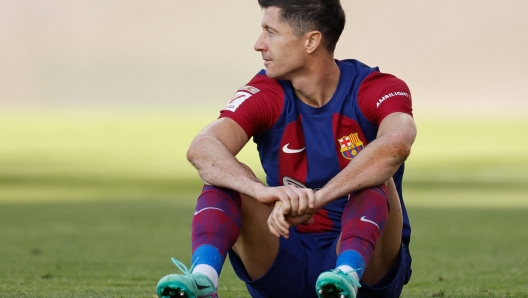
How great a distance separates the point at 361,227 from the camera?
3.19 metres

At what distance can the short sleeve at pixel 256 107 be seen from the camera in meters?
3.66

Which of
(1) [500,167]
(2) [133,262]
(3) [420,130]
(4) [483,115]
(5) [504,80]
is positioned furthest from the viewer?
(5) [504,80]

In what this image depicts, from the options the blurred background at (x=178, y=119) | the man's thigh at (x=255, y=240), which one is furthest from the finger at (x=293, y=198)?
the blurred background at (x=178, y=119)

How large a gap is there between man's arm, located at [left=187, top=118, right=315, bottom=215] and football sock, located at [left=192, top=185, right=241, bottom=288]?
6cm

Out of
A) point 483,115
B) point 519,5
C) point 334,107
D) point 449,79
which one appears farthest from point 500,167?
point 519,5

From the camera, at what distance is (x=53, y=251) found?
6824 millimetres

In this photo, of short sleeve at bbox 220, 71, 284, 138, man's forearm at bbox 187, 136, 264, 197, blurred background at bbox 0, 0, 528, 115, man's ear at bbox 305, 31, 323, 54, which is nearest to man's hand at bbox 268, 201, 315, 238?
man's forearm at bbox 187, 136, 264, 197

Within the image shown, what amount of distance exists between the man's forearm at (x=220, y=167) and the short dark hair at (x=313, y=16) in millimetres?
588

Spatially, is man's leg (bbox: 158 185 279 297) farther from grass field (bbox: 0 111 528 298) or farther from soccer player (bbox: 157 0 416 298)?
grass field (bbox: 0 111 528 298)

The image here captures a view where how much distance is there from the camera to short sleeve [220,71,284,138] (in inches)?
144

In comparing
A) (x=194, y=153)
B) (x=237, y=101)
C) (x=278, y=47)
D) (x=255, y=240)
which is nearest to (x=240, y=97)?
(x=237, y=101)

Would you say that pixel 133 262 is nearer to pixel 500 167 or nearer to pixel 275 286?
pixel 275 286

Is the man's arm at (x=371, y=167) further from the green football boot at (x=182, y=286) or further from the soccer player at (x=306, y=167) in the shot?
the green football boot at (x=182, y=286)

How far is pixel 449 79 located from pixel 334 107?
3298cm
